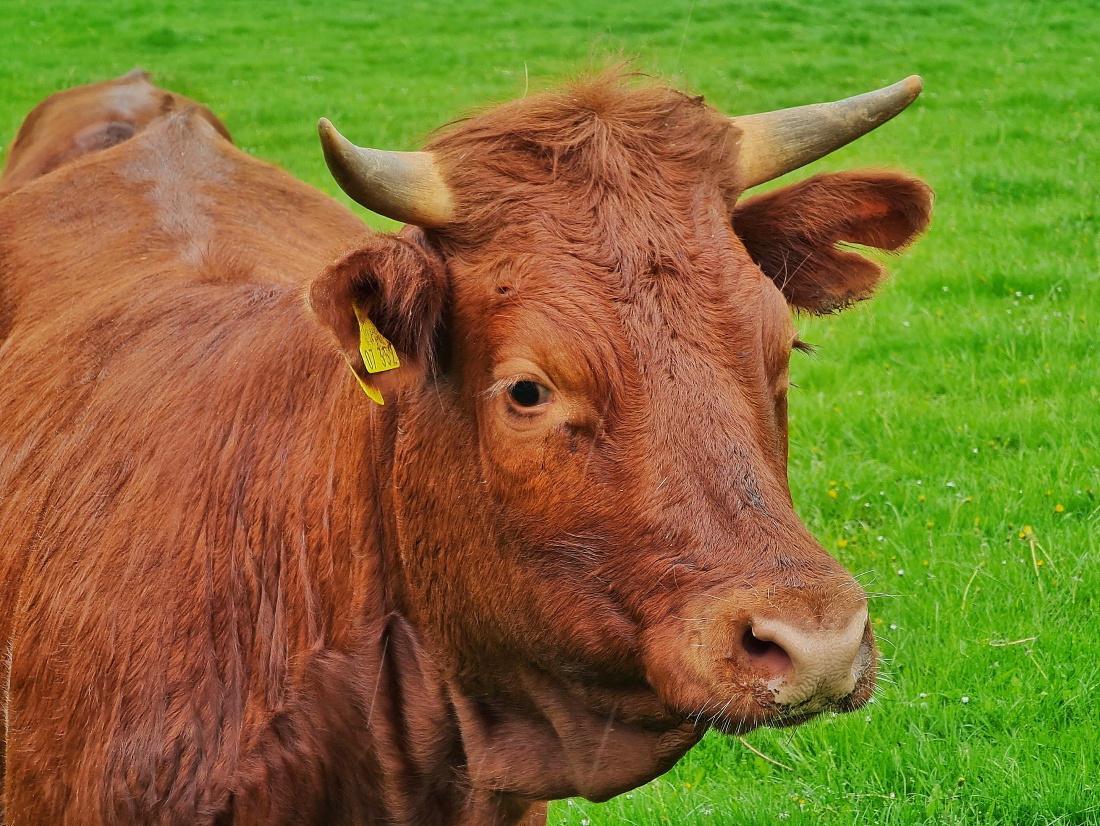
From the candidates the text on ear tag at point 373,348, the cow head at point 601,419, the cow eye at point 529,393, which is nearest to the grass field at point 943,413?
the cow head at point 601,419

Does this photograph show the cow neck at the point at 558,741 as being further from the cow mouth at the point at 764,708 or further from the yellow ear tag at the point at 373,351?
the yellow ear tag at the point at 373,351

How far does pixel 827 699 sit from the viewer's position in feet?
7.55

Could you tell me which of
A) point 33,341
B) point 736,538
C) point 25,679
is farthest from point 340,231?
point 736,538

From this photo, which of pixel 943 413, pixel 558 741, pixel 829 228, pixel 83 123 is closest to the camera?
pixel 558 741

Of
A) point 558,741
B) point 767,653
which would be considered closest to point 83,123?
point 558,741

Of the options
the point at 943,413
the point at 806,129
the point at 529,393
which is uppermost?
the point at 806,129

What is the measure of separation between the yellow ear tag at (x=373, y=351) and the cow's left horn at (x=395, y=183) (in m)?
0.24

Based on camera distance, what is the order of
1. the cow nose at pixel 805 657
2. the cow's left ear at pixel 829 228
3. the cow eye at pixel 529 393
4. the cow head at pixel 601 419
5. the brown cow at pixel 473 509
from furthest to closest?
the cow's left ear at pixel 829 228 → the cow eye at pixel 529 393 → the brown cow at pixel 473 509 → the cow head at pixel 601 419 → the cow nose at pixel 805 657

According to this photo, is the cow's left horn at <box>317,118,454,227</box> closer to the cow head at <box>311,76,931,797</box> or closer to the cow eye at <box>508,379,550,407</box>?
the cow head at <box>311,76,931,797</box>

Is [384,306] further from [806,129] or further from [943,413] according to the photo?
[943,413]

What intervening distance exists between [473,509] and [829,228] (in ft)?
4.19

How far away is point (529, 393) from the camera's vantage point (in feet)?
8.69

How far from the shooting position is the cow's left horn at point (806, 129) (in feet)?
10.1

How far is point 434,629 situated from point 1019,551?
3.24m
